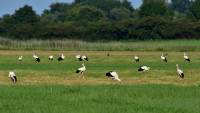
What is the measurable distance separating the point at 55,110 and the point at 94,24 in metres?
110

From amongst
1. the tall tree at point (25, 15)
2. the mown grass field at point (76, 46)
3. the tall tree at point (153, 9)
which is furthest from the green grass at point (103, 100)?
the tall tree at point (153, 9)

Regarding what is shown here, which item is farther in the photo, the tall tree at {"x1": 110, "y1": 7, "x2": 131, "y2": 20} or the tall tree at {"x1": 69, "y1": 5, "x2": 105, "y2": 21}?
the tall tree at {"x1": 110, "y1": 7, "x2": 131, "y2": 20}

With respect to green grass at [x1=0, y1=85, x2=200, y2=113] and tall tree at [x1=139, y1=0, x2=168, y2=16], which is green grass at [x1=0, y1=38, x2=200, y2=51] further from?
tall tree at [x1=139, y1=0, x2=168, y2=16]

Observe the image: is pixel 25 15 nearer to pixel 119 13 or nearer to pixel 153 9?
pixel 153 9

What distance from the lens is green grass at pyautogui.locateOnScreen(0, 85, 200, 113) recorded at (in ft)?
60.5

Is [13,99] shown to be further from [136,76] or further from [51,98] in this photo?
[136,76]

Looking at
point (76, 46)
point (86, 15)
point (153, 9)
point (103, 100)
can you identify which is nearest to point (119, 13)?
point (86, 15)

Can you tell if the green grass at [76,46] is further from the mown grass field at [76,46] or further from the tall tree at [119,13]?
the tall tree at [119,13]

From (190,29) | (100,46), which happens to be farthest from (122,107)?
(190,29)

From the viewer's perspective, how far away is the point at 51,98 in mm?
21375

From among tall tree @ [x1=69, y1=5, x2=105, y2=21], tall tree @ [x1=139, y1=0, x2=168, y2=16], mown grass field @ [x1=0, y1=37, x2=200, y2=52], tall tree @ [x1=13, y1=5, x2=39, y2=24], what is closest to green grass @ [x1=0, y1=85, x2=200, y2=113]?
mown grass field @ [x1=0, y1=37, x2=200, y2=52]

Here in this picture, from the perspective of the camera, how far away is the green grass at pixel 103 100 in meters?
18.5

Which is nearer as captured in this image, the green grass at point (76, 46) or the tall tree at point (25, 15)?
the green grass at point (76, 46)

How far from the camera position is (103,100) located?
822 inches
